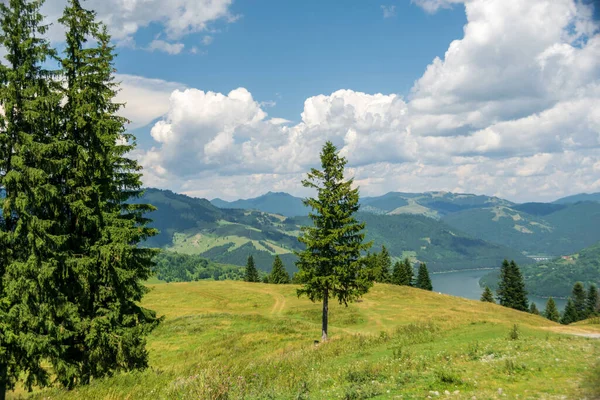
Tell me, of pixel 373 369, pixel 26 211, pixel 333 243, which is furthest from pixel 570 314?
pixel 26 211

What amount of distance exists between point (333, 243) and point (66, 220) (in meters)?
18.3

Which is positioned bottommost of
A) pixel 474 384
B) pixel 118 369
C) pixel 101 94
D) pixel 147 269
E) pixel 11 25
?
pixel 118 369

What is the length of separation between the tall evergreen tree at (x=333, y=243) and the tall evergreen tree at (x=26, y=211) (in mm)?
17822

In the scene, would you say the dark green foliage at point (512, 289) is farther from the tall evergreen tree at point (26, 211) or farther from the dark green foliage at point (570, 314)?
the tall evergreen tree at point (26, 211)

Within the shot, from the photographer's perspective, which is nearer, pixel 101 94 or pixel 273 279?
pixel 101 94

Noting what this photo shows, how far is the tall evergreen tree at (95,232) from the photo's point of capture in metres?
15.7

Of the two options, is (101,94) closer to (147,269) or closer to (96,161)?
(96,161)

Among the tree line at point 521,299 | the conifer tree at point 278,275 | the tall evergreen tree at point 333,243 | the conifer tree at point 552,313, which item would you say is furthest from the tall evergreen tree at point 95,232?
the conifer tree at point 552,313

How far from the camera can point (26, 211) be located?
13.8 metres

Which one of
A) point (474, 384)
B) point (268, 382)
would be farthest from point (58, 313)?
point (474, 384)

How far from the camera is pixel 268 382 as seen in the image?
12.6 metres

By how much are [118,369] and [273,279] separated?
299ft

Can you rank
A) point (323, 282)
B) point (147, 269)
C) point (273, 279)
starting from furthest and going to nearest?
point (273, 279)
point (323, 282)
point (147, 269)

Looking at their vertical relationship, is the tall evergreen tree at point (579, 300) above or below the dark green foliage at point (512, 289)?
below
